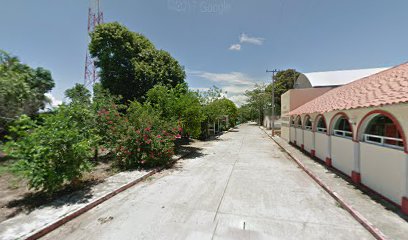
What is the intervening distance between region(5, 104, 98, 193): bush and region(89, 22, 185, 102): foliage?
11.4m

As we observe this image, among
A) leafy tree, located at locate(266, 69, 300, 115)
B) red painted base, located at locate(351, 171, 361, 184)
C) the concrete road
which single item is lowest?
the concrete road

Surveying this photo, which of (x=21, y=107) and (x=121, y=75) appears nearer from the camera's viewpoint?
(x=21, y=107)

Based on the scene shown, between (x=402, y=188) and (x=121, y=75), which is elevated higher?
(x=121, y=75)

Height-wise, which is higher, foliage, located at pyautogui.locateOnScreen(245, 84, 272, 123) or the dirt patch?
foliage, located at pyautogui.locateOnScreen(245, 84, 272, 123)

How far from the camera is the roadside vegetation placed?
5.03 m

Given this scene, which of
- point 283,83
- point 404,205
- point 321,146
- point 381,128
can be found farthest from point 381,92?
point 283,83

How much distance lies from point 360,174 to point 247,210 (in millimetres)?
4532

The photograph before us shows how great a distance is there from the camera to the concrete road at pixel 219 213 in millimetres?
3867

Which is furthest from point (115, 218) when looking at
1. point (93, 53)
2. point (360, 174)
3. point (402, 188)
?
point (93, 53)

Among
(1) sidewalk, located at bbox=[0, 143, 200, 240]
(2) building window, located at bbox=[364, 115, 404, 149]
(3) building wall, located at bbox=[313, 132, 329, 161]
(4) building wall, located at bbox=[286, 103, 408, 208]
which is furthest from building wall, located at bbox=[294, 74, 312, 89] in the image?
(1) sidewalk, located at bbox=[0, 143, 200, 240]

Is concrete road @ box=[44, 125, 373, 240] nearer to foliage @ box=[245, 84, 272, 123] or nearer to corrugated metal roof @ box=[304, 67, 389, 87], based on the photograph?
corrugated metal roof @ box=[304, 67, 389, 87]

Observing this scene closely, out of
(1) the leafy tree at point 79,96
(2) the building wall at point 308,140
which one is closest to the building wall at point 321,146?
(2) the building wall at point 308,140

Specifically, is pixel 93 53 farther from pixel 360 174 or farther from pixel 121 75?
pixel 360 174

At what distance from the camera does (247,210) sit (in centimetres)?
484
